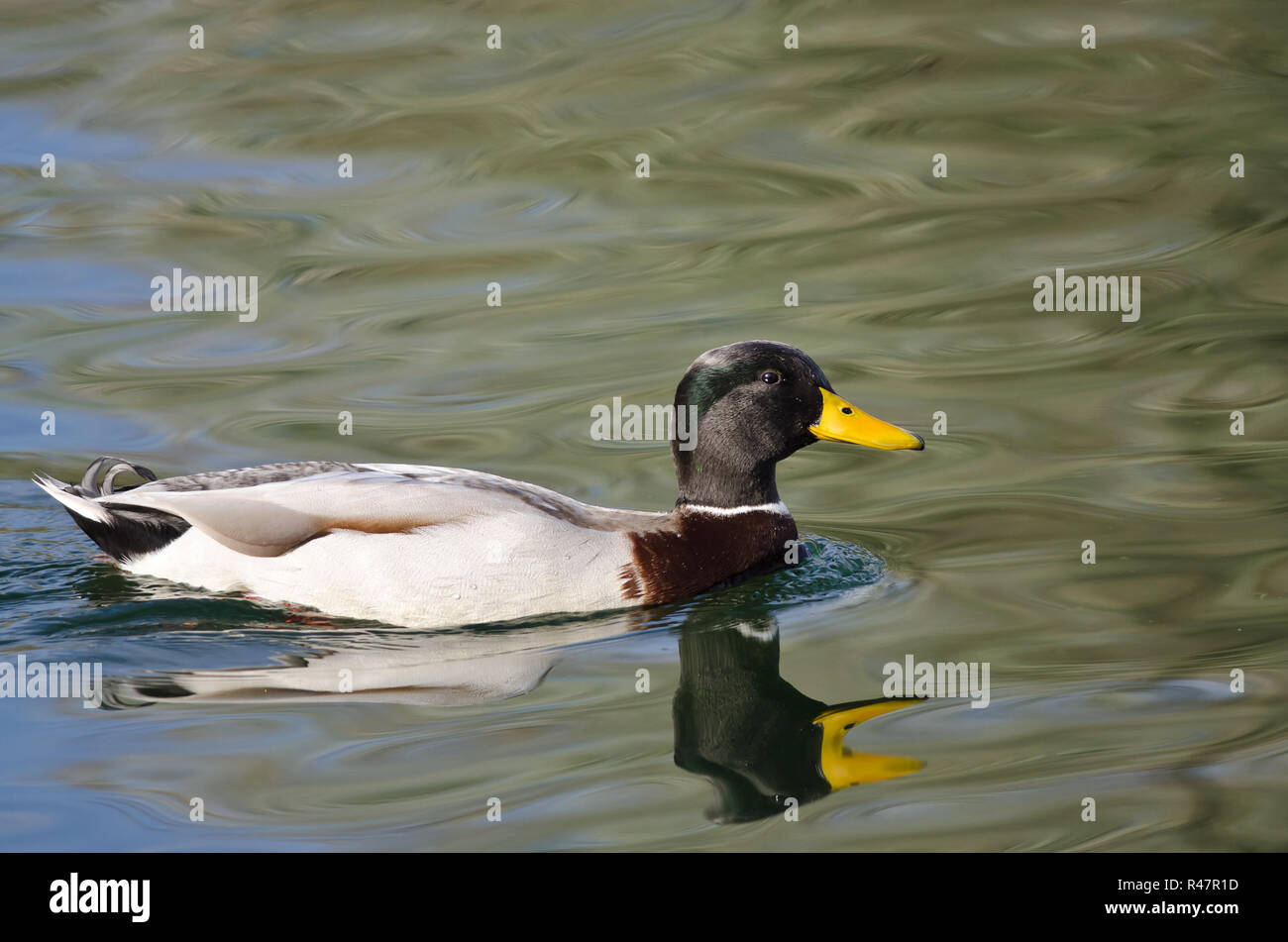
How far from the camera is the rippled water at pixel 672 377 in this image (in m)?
5.34

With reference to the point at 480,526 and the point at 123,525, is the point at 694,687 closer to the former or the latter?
the point at 480,526

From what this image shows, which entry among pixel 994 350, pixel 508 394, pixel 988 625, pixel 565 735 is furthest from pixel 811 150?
pixel 565 735

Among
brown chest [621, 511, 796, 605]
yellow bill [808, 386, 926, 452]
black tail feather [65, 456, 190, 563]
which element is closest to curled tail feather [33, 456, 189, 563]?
black tail feather [65, 456, 190, 563]

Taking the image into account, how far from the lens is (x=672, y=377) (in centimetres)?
948

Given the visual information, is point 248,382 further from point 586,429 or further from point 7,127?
point 7,127

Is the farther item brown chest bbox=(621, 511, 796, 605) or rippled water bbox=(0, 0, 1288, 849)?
brown chest bbox=(621, 511, 796, 605)

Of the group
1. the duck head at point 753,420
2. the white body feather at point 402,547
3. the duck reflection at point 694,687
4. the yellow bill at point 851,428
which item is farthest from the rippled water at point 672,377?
the yellow bill at point 851,428

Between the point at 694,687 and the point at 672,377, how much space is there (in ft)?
11.7

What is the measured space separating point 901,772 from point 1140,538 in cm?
264

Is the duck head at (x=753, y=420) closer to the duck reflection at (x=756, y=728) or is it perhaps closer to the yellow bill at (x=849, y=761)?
the duck reflection at (x=756, y=728)

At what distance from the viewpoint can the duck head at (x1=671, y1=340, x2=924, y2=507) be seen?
23.2 feet

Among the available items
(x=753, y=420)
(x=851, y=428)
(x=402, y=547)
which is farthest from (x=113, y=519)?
(x=851, y=428)

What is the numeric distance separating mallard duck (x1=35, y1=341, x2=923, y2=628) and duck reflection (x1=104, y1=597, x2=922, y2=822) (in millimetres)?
170

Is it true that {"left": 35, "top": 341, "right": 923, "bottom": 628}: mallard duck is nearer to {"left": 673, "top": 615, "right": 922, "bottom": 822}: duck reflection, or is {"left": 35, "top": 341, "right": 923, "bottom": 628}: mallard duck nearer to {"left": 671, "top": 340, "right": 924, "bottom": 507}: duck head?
{"left": 671, "top": 340, "right": 924, "bottom": 507}: duck head
